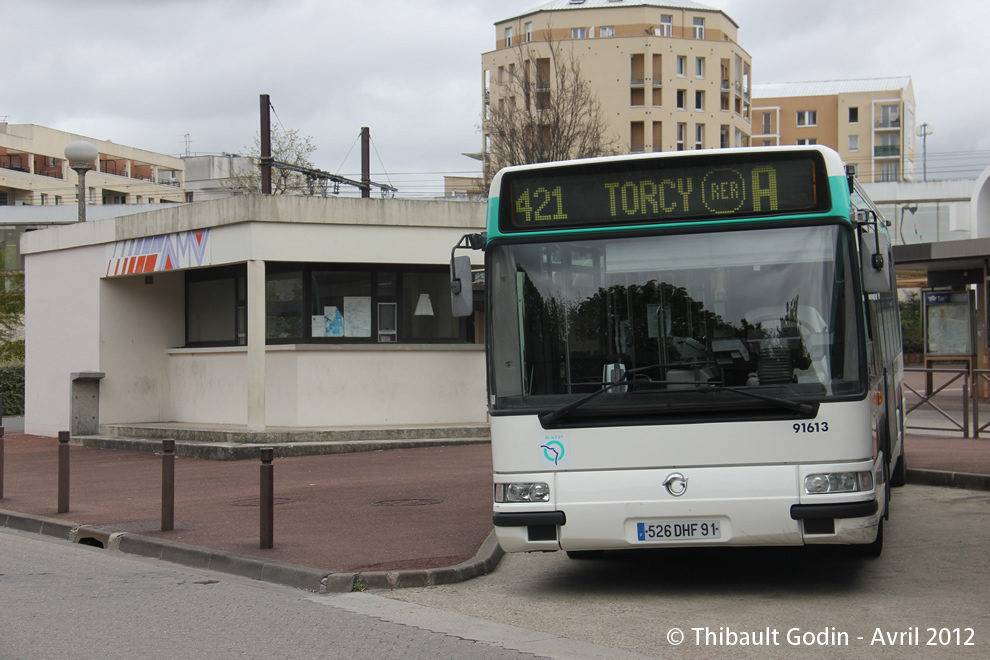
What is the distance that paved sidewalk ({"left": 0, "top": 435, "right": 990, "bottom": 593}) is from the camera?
8.93 m

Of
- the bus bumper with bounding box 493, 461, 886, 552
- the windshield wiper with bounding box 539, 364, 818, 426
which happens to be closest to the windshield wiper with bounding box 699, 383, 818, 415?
the windshield wiper with bounding box 539, 364, 818, 426

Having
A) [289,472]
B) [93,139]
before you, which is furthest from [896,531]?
[93,139]

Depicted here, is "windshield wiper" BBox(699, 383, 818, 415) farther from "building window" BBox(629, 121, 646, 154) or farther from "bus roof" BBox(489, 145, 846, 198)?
"building window" BBox(629, 121, 646, 154)

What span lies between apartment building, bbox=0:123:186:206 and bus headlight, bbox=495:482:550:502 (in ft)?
264

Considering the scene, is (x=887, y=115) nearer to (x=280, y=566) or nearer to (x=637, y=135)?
(x=637, y=135)

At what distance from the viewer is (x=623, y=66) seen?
81500mm

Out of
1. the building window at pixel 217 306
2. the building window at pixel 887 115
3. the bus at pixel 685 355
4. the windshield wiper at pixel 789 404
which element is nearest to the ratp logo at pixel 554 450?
the bus at pixel 685 355

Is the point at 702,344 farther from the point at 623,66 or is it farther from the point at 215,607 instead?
the point at 623,66

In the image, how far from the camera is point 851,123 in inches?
4186

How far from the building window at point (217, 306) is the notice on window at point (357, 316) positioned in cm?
215

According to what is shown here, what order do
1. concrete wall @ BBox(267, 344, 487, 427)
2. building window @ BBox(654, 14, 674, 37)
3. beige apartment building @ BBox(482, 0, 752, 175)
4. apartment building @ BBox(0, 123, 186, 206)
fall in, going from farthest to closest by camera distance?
building window @ BBox(654, 14, 674, 37) < apartment building @ BBox(0, 123, 186, 206) < beige apartment building @ BBox(482, 0, 752, 175) < concrete wall @ BBox(267, 344, 487, 427)

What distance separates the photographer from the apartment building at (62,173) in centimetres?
8406

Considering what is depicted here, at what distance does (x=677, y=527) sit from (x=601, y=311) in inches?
58.5

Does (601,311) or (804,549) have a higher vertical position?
(601,311)
